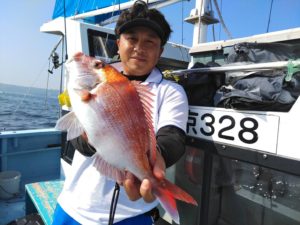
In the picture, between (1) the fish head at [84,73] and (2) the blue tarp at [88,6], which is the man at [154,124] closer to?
(1) the fish head at [84,73]

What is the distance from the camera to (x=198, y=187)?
234cm

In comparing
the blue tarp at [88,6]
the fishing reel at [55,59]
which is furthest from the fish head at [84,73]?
the blue tarp at [88,6]

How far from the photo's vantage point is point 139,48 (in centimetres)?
183

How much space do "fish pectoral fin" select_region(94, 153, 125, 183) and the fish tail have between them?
0.63ft

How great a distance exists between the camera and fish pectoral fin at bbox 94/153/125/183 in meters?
1.31

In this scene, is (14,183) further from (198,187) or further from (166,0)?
(166,0)

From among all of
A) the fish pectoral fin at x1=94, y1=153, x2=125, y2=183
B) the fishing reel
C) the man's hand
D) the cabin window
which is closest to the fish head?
the fish pectoral fin at x1=94, y1=153, x2=125, y2=183

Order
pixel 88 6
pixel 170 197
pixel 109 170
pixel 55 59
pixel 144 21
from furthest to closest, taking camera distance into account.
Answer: pixel 88 6
pixel 55 59
pixel 144 21
pixel 109 170
pixel 170 197

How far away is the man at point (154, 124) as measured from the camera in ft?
5.69

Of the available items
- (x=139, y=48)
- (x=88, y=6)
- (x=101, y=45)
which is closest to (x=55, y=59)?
(x=101, y=45)

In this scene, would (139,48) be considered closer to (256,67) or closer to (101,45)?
(256,67)

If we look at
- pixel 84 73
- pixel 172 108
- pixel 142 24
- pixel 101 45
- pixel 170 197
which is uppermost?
pixel 101 45

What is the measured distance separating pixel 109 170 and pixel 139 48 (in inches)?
34.7

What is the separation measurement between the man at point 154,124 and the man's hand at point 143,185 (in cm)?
34
